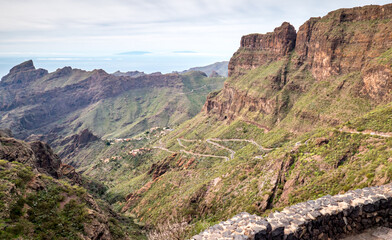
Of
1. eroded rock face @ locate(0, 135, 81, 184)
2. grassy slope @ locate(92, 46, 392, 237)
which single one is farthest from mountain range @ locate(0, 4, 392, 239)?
eroded rock face @ locate(0, 135, 81, 184)

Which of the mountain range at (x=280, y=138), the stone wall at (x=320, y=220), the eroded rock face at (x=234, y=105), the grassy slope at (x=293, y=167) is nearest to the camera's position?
the stone wall at (x=320, y=220)

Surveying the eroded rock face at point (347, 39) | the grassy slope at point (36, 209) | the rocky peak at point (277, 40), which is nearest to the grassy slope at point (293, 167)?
the eroded rock face at point (347, 39)

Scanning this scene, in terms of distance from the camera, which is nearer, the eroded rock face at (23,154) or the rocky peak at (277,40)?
the eroded rock face at (23,154)

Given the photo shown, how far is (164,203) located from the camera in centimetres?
5647

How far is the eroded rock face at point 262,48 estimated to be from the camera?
99562mm

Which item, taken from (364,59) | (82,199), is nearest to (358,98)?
(364,59)

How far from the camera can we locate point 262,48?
4779 inches

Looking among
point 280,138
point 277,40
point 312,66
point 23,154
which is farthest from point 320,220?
point 277,40

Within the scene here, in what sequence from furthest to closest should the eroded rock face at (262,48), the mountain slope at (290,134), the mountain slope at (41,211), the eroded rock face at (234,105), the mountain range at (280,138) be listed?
the eroded rock face at (262,48)
the eroded rock face at (234,105)
the mountain slope at (290,134)
the mountain range at (280,138)
the mountain slope at (41,211)

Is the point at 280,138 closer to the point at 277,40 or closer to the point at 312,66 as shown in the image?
the point at 312,66

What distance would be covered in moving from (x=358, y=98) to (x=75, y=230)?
213ft

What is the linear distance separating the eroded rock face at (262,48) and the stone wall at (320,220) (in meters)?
100

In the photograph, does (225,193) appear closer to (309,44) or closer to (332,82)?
(332,82)

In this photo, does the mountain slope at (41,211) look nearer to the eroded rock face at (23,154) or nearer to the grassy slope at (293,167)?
the eroded rock face at (23,154)
